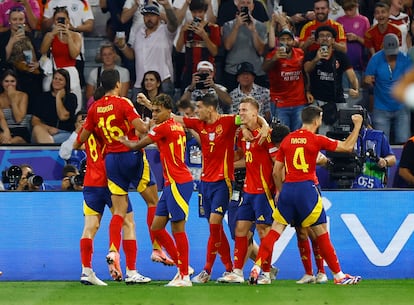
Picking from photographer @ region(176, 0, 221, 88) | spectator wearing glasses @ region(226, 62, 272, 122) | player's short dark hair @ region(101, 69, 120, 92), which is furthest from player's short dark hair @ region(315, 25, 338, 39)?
player's short dark hair @ region(101, 69, 120, 92)

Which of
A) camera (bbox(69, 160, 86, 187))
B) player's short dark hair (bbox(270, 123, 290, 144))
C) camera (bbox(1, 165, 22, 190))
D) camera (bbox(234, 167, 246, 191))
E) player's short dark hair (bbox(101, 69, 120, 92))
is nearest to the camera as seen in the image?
player's short dark hair (bbox(101, 69, 120, 92))

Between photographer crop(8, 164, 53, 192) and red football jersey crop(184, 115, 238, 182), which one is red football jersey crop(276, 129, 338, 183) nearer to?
red football jersey crop(184, 115, 238, 182)

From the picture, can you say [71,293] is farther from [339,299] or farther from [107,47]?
[107,47]

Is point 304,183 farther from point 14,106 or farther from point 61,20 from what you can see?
point 61,20

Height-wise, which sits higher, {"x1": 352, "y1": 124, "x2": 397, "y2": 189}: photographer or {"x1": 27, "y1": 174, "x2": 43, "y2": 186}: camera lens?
{"x1": 352, "y1": 124, "x2": 397, "y2": 189}: photographer

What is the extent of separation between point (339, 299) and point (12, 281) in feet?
15.4

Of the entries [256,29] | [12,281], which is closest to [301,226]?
[12,281]

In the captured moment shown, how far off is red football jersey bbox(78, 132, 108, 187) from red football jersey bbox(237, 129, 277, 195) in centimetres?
166

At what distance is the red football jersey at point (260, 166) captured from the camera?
1219cm

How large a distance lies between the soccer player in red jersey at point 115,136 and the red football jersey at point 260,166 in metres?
1.30

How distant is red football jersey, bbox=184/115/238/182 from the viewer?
12273 mm

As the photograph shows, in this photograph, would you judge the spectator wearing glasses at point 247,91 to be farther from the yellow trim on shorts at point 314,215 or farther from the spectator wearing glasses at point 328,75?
the yellow trim on shorts at point 314,215

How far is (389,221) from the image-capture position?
43.3ft

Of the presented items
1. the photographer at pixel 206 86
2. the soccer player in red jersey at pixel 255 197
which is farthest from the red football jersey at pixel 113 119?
the photographer at pixel 206 86
